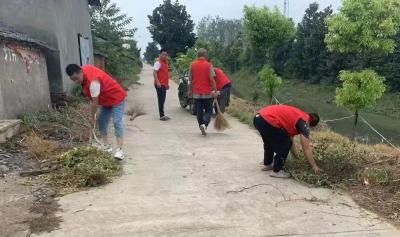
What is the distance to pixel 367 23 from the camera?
40.8 ft

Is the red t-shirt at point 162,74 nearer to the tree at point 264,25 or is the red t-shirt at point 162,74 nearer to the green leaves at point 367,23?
the green leaves at point 367,23

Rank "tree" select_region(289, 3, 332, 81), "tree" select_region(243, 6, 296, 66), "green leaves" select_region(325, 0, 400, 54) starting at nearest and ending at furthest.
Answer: "green leaves" select_region(325, 0, 400, 54) < "tree" select_region(243, 6, 296, 66) < "tree" select_region(289, 3, 332, 81)

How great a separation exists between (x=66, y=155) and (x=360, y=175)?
4.00 metres

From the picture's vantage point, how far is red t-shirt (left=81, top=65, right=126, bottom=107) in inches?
245

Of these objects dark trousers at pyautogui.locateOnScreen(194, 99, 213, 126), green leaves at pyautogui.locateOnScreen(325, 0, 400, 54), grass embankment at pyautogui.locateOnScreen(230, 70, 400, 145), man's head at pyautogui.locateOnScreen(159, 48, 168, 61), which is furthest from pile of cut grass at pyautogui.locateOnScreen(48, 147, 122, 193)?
grass embankment at pyautogui.locateOnScreen(230, 70, 400, 145)

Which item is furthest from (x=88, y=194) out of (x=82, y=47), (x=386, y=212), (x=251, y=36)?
(x=251, y=36)

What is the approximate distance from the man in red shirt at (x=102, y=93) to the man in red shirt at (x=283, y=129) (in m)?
2.21

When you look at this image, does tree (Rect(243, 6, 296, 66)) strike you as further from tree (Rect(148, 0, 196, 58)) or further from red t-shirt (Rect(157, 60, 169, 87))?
tree (Rect(148, 0, 196, 58))

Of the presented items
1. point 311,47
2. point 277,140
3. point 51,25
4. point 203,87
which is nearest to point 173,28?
point 311,47

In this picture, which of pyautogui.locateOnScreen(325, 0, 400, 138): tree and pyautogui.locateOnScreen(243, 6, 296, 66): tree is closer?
pyautogui.locateOnScreen(325, 0, 400, 138): tree

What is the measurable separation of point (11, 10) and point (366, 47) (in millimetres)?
10297

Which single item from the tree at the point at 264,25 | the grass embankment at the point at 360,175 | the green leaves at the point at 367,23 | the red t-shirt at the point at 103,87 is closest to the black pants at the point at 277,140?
the grass embankment at the point at 360,175

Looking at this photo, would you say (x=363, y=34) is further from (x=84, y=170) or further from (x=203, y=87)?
(x=84, y=170)

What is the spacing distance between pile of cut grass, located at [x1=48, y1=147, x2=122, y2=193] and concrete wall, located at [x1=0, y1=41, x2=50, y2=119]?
10.0ft
